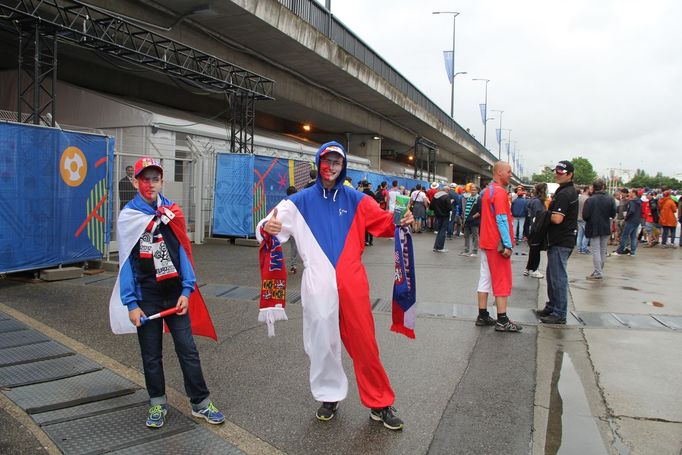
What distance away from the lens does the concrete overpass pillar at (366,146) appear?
31.5m

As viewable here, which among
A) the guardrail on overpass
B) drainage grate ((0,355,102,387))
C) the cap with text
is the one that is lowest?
drainage grate ((0,355,102,387))

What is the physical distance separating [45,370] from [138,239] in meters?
1.89

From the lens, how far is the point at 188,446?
130 inches

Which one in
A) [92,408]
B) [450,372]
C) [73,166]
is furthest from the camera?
[73,166]

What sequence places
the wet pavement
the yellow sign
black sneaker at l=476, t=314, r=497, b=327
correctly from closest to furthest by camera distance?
the wet pavement < black sneaker at l=476, t=314, r=497, b=327 < the yellow sign

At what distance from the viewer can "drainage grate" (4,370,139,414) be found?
150 inches

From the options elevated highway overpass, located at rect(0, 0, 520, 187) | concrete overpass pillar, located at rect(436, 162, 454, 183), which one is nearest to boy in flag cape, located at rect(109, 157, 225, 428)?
elevated highway overpass, located at rect(0, 0, 520, 187)

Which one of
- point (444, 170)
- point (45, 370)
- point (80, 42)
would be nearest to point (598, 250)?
point (45, 370)

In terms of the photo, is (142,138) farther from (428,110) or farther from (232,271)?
(428,110)

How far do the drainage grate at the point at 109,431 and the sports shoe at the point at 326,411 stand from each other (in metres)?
0.86

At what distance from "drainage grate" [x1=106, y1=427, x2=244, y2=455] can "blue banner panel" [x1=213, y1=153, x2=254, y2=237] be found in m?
10.4

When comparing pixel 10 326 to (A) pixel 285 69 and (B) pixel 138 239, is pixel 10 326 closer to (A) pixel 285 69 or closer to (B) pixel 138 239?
(B) pixel 138 239

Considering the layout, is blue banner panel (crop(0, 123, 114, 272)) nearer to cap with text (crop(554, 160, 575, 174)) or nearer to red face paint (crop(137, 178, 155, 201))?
red face paint (crop(137, 178, 155, 201))

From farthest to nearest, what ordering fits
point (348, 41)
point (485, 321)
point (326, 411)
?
point (348, 41)
point (485, 321)
point (326, 411)
